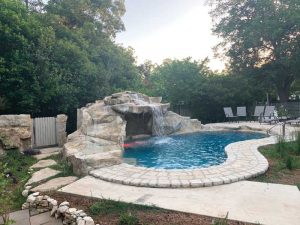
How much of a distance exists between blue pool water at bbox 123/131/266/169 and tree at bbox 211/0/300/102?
28.6 feet

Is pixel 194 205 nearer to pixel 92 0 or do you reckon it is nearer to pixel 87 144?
pixel 87 144

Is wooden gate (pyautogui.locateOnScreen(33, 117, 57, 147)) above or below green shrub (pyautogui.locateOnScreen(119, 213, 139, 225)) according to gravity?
above

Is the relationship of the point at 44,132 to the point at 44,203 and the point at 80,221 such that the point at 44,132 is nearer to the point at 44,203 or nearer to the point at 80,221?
the point at 44,203

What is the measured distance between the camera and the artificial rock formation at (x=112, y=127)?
5.76 metres

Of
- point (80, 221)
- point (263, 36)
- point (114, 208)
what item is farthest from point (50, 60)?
point (263, 36)

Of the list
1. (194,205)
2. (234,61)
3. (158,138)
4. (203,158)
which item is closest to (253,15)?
(234,61)

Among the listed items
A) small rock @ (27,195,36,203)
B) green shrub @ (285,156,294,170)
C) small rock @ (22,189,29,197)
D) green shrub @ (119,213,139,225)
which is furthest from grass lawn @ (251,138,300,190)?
small rock @ (22,189,29,197)

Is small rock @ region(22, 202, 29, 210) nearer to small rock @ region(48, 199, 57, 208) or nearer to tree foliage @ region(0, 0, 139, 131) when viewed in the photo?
small rock @ region(48, 199, 57, 208)

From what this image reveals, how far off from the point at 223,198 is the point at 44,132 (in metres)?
7.26

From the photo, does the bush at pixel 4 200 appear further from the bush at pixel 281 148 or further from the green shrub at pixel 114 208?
the bush at pixel 281 148

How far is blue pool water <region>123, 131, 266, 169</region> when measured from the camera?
660cm

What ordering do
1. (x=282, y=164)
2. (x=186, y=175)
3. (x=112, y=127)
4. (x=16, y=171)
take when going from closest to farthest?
1. (x=186, y=175)
2. (x=282, y=164)
3. (x=16, y=171)
4. (x=112, y=127)

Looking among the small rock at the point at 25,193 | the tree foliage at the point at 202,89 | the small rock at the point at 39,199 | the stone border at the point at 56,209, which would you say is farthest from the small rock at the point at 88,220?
the tree foliage at the point at 202,89

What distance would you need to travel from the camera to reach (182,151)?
26.6 ft
